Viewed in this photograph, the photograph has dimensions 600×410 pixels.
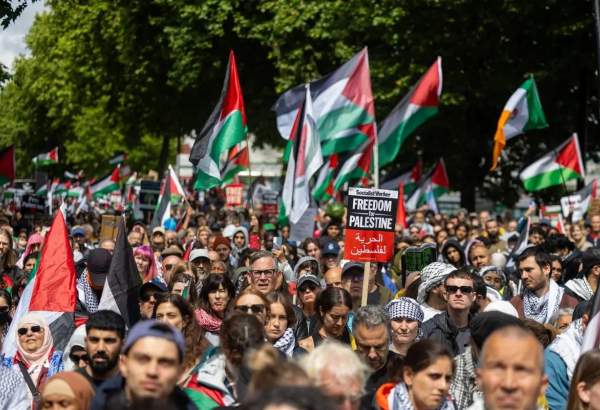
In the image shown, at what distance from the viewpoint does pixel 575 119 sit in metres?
35.1

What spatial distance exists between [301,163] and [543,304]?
5.41 m

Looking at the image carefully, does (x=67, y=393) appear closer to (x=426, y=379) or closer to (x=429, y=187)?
(x=426, y=379)

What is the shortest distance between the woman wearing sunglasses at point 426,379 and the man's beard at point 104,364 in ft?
4.09

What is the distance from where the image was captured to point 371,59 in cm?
3425

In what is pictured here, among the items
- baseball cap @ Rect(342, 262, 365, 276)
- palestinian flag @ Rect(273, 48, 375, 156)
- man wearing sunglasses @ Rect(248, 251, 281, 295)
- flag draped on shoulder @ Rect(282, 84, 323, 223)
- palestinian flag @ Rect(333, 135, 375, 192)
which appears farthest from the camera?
palestinian flag @ Rect(333, 135, 375, 192)

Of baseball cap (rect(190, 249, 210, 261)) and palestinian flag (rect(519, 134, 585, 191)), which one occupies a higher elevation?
palestinian flag (rect(519, 134, 585, 191))

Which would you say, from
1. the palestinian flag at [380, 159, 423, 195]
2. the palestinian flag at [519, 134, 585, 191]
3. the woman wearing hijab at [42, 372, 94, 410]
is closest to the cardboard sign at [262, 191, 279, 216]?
the palestinian flag at [380, 159, 423, 195]

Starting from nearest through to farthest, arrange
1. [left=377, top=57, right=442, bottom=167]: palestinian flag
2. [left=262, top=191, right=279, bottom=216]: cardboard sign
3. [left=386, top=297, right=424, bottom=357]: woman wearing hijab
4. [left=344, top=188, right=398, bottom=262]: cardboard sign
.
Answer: [left=386, top=297, right=424, bottom=357]: woman wearing hijab → [left=344, top=188, right=398, bottom=262]: cardboard sign → [left=377, top=57, right=442, bottom=167]: palestinian flag → [left=262, top=191, right=279, bottom=216]: cardboard sign

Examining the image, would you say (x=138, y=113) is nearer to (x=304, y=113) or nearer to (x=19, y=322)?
(x=304, y=113)

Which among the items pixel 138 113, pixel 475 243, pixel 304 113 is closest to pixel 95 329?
pixel 475 243

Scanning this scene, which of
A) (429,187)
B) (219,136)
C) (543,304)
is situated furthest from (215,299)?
(429,187)

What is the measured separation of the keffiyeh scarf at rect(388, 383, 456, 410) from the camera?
621cm

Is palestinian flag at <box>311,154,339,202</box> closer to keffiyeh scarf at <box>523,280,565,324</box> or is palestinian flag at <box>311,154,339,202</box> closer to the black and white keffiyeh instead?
keffiyeh scarf at <box>523,280,565,324</box>

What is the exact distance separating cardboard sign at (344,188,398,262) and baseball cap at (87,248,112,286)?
2256 millimetres
